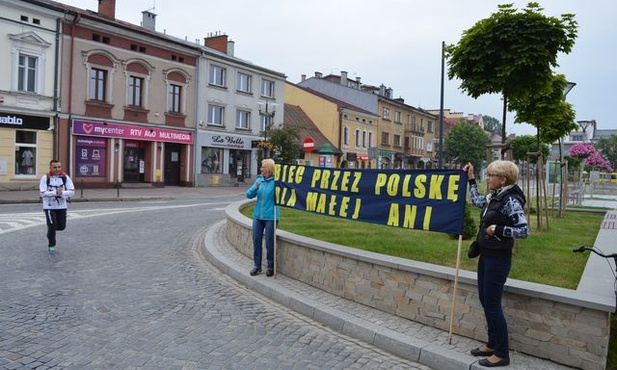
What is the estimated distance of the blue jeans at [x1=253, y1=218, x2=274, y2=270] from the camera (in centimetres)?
778

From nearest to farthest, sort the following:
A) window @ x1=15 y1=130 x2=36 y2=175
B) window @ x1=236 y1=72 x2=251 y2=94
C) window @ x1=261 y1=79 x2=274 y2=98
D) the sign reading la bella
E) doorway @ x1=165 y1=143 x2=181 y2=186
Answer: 1. window @ x1=15 y1=130 x2=36 y2=175
2. the sign reading la bella
3. doorway @ x1=165 y1=143 x2=181 y2=186
4. window @ x1=236 y1=72 x2=251 y2=94
5. window @ x1=261 y1=79 x2=274 y2=98

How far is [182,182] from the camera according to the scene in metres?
35.1

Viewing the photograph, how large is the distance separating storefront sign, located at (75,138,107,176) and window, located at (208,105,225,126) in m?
9.27

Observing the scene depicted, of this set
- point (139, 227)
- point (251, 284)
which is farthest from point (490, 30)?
point (139, 227)

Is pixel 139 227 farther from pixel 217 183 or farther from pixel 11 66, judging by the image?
pixel 217 183

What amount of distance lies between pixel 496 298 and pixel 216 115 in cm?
3457

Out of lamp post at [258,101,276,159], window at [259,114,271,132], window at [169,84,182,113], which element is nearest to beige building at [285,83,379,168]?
lamp post at [258,101,276,159]

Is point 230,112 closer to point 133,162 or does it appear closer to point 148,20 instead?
point 148,20

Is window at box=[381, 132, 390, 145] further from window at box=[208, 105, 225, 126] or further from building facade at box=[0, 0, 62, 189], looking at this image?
building facade at box=[0, 0, 62, 189]

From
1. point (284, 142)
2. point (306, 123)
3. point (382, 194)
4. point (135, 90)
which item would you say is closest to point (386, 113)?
point (306, 123)

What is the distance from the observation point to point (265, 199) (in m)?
7.84

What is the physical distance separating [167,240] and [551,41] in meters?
9.05

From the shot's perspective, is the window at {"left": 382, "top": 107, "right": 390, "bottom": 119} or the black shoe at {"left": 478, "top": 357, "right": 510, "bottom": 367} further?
the window at {"left": 382, "top": 107, "right": 390, "bottom": 119}

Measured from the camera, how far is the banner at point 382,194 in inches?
220
